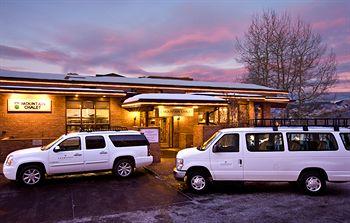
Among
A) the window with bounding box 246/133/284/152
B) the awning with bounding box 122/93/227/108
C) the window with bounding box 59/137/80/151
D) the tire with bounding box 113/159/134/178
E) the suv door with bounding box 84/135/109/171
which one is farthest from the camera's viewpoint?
the awning with bounding box 122/93/227/108

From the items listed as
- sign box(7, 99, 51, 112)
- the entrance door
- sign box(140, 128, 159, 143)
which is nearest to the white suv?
sign box(140, 128, 159, 143)

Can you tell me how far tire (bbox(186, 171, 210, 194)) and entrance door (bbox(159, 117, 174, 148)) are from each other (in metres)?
12.9

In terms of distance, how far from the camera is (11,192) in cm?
962

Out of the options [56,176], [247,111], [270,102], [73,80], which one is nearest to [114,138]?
[56,176]

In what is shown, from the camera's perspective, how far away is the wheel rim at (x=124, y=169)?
38.7 ft

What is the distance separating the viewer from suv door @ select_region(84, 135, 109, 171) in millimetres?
11312

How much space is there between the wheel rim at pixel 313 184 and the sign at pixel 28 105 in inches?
603

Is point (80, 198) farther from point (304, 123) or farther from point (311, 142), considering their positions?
point (304, 123)

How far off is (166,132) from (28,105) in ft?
32.4

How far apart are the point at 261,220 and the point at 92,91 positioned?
14.1 metres

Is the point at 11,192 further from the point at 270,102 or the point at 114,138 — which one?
the point at 270,102

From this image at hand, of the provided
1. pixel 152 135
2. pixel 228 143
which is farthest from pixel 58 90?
pixel 228 143

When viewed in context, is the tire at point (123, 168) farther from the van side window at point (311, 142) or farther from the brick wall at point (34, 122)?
the brick wall at point (34, 122)

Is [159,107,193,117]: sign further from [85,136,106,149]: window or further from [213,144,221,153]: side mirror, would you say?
[213,144,221,153]: side mirror
